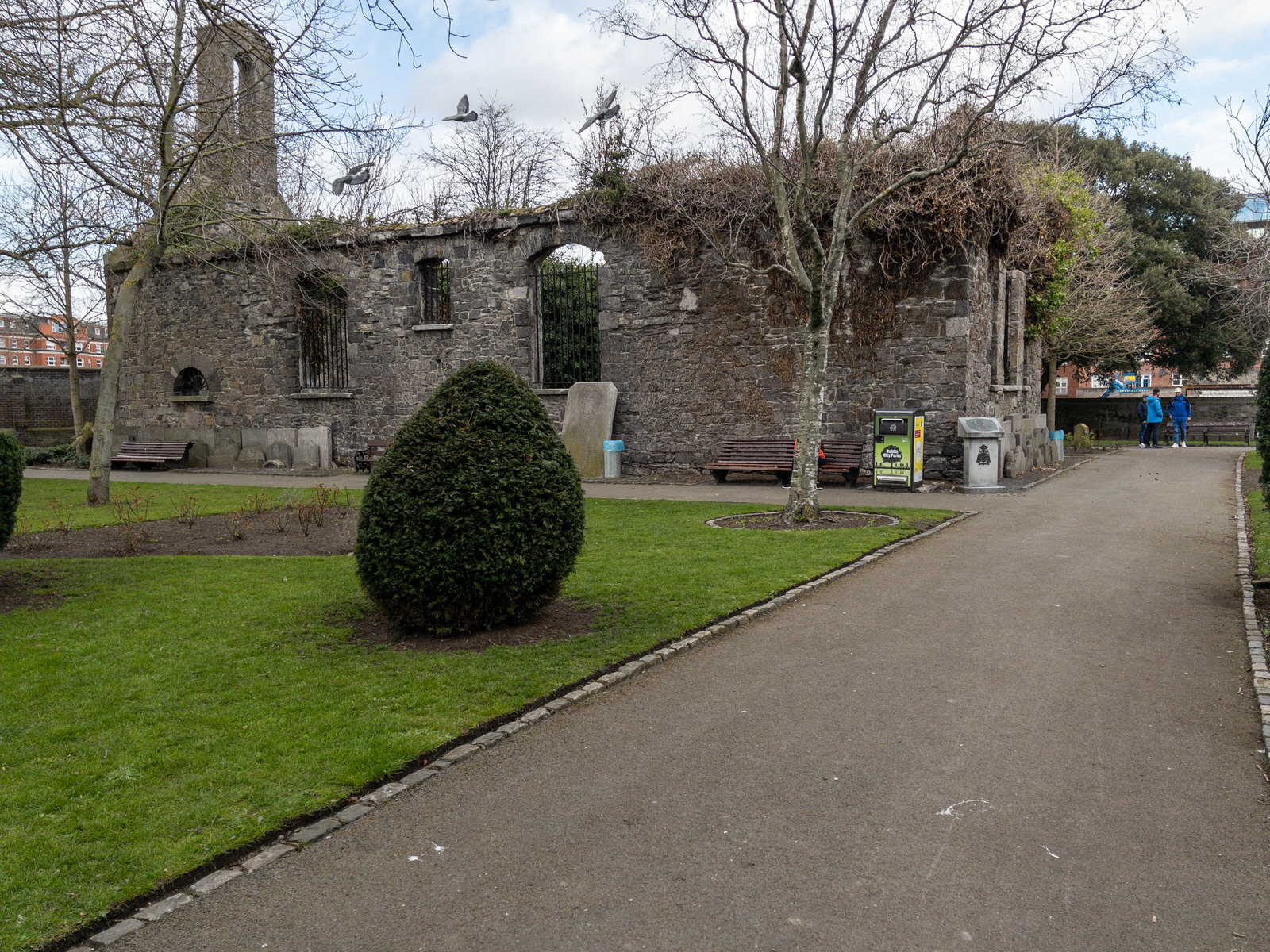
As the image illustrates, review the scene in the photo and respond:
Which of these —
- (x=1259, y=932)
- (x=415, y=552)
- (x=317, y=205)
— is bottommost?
(x=1259, y=932)

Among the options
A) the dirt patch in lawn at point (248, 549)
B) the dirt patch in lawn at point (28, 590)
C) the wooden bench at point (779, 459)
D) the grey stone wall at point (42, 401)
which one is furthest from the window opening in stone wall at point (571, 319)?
the grey stone wall at point (42, 401)

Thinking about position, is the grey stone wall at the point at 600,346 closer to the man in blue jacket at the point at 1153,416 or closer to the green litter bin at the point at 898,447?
the green litter bin at the point at 898,447

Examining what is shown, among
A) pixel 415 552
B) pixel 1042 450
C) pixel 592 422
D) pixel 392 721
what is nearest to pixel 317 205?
pixel 592 422

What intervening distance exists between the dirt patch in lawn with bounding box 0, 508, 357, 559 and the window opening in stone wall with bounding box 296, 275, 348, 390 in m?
→ 10.1

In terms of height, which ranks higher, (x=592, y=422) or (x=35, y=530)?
(x=592, y=422)

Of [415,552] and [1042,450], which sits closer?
[415,552]

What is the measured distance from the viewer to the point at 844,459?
51.1ft

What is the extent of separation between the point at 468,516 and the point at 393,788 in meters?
2.31

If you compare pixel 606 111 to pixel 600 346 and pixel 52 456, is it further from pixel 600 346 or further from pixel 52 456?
pixel 52 456

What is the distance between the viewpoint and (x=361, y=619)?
6.76 meters

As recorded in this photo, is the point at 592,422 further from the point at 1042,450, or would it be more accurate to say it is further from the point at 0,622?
the point at 0,622

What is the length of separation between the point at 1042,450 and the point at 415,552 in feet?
57.0

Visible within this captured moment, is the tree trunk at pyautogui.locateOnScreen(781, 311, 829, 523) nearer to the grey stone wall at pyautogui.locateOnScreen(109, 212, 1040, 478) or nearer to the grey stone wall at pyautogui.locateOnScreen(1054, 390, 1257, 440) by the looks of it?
the grey stone wall at pyautogui.locateOnScreen(109, 212, 1040, 478)

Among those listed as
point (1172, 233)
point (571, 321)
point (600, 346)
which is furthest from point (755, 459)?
point (1172, 233)
